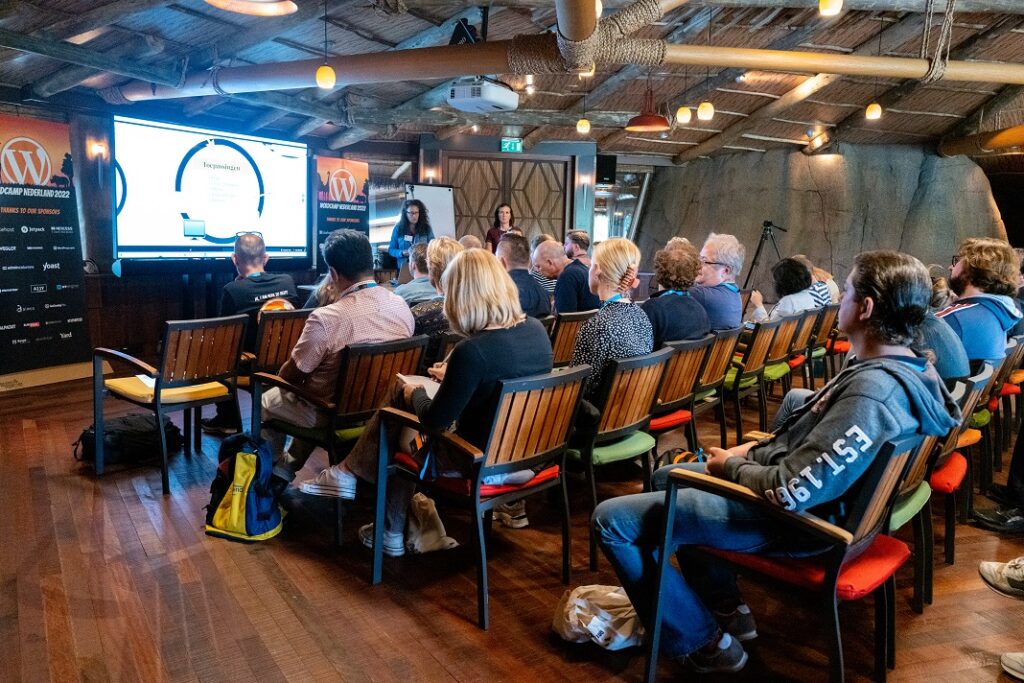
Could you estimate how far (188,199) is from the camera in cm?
823

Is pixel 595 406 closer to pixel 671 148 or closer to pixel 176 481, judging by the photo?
pixel 176 481

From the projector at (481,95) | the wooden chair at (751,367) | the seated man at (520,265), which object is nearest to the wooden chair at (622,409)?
the wooden chair at (751,367)

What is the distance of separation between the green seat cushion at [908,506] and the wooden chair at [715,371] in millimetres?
1381

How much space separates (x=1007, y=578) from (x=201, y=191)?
8.14 metres

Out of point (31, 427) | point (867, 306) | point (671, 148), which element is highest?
point (671, 148)

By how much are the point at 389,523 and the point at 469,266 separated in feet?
3.86

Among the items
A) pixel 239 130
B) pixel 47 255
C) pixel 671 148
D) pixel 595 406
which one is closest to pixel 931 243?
pixel 671 148

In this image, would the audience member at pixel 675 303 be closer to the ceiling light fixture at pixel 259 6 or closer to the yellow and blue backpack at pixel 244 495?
the yellow and blue backpack at pixel 244 495

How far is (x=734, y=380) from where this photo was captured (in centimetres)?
448

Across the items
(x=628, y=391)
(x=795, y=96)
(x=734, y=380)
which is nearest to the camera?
(x=628, y=391)

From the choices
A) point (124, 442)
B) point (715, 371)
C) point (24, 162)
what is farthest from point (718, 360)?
point (24, 162)

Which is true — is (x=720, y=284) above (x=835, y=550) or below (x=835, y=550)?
above

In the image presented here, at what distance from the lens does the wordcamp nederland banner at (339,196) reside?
10.1 metres

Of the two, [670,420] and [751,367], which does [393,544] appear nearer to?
[670,420]
